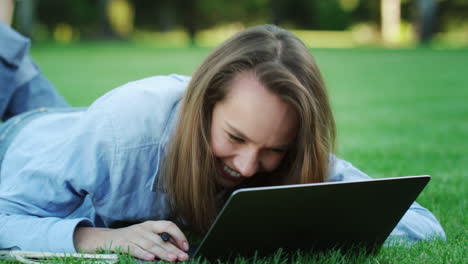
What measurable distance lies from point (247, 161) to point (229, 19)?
47002mm

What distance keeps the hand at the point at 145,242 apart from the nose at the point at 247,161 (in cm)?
32

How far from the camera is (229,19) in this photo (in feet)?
158

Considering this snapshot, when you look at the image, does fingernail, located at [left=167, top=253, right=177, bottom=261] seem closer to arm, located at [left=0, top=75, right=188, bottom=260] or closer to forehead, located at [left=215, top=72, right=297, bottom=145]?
arm, located at [left=0, top=75, right=188, bottom=260]

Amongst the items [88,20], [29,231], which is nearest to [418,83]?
[29,231]

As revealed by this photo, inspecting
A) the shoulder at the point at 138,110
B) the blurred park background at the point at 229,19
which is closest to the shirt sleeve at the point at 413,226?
the shoulder at the point at 138,110

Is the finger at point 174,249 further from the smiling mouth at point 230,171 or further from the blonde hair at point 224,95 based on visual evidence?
the smiling mouth at point 230,171

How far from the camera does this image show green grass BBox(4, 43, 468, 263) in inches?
109

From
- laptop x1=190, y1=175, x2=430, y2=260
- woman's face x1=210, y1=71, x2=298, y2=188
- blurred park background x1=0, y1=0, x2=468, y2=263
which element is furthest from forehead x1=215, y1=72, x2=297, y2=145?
blurred park background x1=0, y1=0, x2=468, y2=263

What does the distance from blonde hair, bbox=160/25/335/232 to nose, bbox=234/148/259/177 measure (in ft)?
0.42

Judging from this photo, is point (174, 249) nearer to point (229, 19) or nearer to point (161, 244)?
point (161, 244)

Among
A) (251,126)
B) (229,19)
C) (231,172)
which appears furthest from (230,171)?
(229,19)

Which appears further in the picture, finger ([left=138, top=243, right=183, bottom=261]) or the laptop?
finger ([left=138, top=243, right=183, bottom=261])

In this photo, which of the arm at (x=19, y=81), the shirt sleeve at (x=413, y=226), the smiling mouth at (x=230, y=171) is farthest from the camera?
the arm at (x=19, y=81)

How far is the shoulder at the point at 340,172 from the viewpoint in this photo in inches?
103
